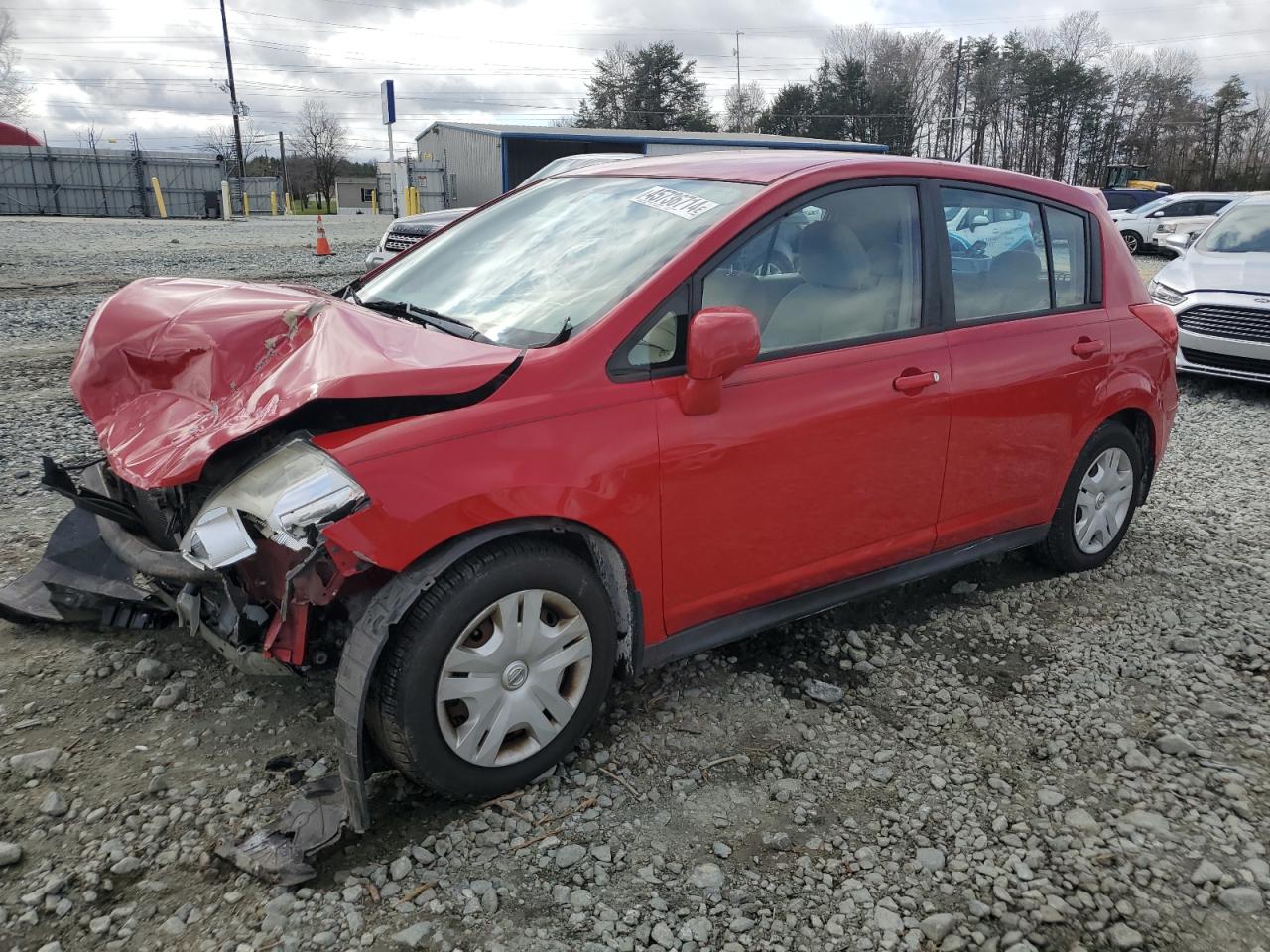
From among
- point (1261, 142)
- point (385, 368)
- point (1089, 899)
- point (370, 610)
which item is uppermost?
point (1261, 142)

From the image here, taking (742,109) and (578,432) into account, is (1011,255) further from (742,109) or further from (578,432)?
(742,109)

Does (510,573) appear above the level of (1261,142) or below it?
below

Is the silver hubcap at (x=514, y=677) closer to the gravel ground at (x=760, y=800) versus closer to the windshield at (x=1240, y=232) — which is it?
the gravel ground at (x=760, y=800)

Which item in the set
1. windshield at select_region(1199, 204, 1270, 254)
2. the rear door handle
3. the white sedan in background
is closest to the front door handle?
the rear door handle

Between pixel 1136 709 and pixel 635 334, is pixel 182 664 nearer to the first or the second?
pixel 635 334

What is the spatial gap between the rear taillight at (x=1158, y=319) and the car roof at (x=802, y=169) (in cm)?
57

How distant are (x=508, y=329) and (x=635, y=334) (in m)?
0.42

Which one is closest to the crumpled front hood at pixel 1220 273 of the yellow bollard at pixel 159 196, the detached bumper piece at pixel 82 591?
the detached bumper piece at pixel 82 591

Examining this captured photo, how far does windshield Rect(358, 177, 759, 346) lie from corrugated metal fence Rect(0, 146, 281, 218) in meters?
39.2

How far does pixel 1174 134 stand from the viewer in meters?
58.0

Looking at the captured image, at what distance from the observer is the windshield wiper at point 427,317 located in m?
2.95

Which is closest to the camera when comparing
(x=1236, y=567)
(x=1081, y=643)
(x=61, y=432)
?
(x=1081, y=643)

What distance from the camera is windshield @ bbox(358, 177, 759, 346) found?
9.54 feet

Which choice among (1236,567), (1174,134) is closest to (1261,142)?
(1174,134)
